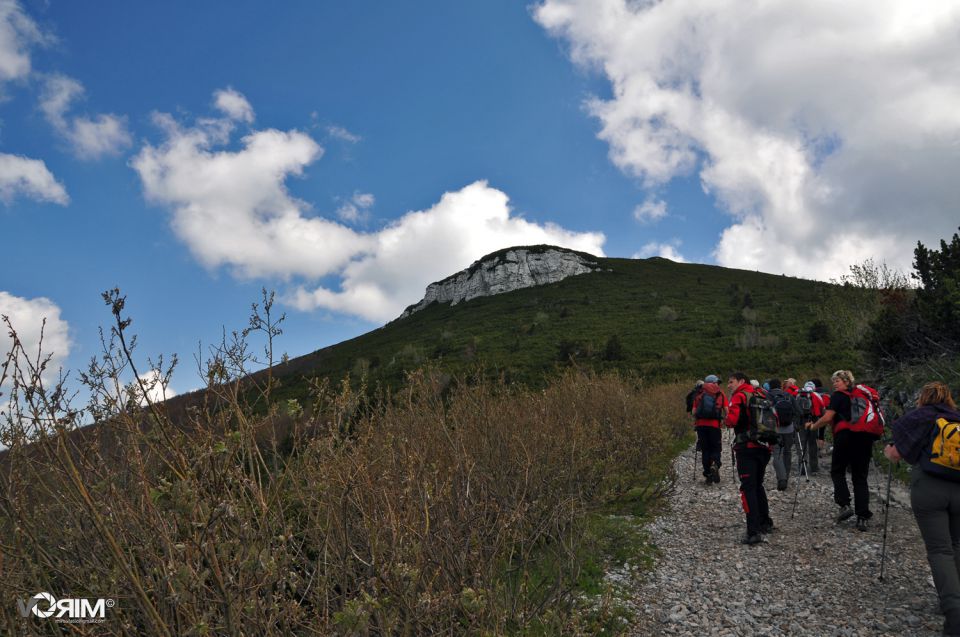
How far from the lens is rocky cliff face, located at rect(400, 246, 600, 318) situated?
2633 inches

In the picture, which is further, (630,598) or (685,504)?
(685,504)

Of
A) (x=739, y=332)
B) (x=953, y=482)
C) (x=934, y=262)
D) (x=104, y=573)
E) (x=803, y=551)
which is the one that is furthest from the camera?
(x=739, y=332)

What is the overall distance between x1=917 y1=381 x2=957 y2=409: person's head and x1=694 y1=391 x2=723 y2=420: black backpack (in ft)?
18.2

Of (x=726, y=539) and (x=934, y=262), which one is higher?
(x=934, y=262)

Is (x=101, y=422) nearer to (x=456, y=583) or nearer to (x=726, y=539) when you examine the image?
(x=456, y=583)

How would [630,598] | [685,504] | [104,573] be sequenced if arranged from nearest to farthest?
[104,573]
[630,598]
[685,504]

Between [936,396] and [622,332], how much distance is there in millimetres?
34332

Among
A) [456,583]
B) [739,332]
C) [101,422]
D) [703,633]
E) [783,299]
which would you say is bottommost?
[703,633]

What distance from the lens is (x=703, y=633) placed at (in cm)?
484

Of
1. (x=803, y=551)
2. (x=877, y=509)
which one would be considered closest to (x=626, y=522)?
(x=803, y=551)

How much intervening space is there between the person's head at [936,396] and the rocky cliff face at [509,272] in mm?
60641

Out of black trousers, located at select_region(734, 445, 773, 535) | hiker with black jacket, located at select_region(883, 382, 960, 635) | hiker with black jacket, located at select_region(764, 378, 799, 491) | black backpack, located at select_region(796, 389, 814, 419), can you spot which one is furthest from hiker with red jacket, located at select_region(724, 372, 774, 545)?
black backpack, located at select_region(796, 389, 814, 419)

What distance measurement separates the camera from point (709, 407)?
1009cm

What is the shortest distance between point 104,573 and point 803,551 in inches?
292
